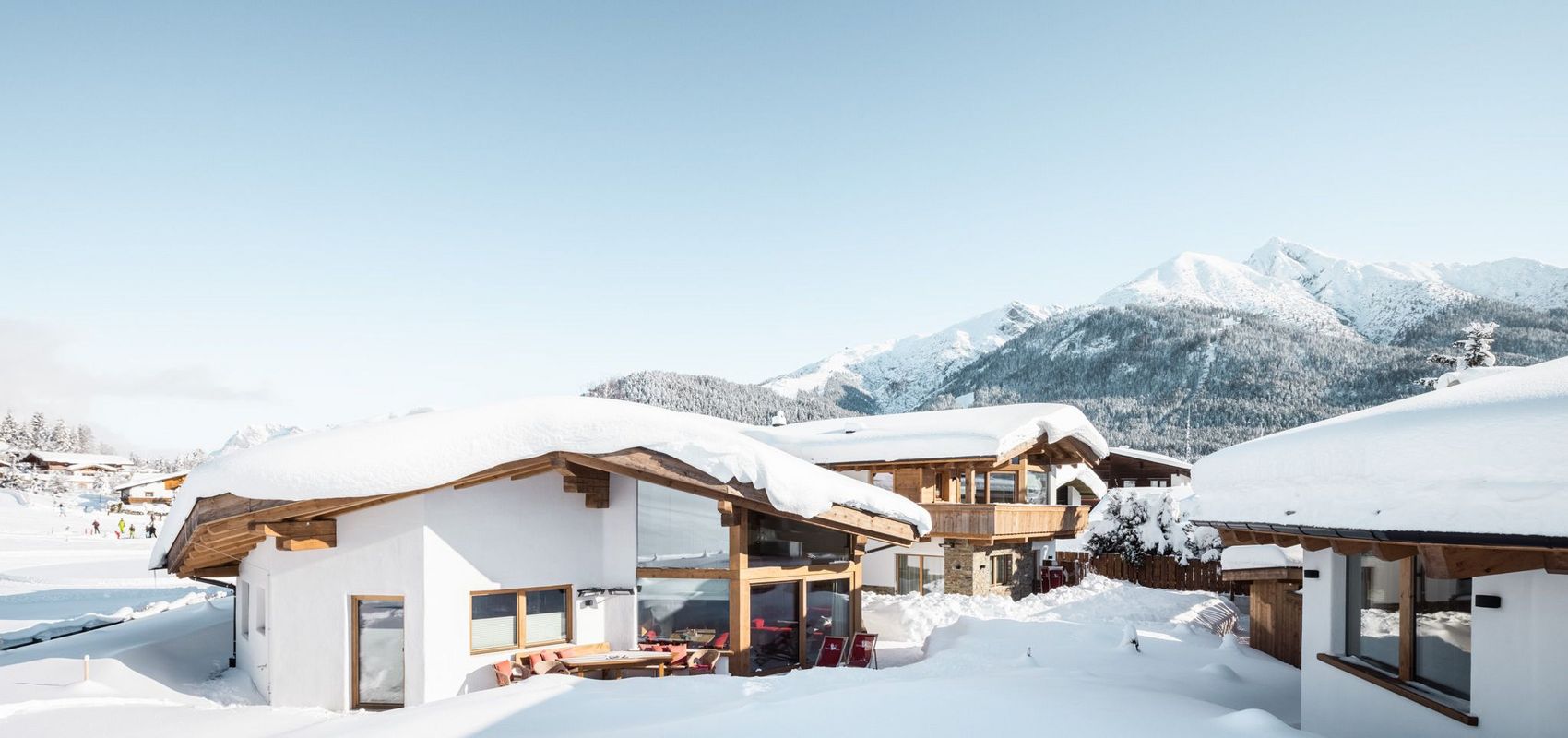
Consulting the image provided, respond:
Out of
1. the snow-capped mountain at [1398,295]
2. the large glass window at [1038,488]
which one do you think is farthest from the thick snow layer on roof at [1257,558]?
the snow-capped mountain at [1398,295]

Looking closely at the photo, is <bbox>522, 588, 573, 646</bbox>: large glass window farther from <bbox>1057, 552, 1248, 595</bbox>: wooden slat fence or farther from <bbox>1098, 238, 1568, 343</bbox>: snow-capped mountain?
<bbox>1098, 238, 1568, 343</bbox>: snow-capped mountain

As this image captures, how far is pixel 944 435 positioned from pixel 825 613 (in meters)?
9.46

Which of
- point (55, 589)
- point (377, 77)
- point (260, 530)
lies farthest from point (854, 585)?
point (55, 589)

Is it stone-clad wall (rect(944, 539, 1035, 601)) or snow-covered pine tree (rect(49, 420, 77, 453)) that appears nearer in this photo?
stone-clad wall (rect(944, 539, 1035, 601))

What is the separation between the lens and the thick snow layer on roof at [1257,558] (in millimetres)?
11992

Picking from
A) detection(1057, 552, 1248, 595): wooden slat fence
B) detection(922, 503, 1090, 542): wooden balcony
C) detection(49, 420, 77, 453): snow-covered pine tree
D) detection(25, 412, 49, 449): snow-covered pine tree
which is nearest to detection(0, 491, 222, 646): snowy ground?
detection(922, 503, 1090, 542): wooden balcony

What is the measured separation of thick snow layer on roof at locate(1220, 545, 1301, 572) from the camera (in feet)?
39.3

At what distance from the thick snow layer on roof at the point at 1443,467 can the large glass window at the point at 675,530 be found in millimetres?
7459

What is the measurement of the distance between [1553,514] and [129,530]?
6186 cm

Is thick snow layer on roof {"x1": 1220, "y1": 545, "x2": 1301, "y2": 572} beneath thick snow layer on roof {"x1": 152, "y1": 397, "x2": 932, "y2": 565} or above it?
beneath

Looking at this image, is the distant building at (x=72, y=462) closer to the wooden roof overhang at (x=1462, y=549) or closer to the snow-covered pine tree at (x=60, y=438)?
the snow-covered pine tree at (x=60, y=438)

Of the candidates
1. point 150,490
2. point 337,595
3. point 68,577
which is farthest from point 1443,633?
point 150,490

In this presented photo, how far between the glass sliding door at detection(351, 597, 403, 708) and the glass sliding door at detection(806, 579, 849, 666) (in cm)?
580

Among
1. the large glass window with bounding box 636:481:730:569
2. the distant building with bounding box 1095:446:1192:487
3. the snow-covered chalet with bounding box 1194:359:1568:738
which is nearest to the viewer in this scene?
the snow-covered chalet with bounding box 1194:359:1568:738
